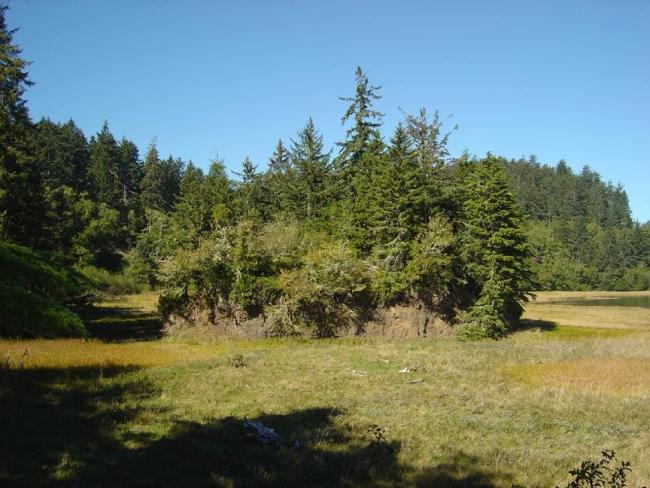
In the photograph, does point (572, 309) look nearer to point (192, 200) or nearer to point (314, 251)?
point (314, 251)

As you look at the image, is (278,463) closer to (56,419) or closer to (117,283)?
(56,419)

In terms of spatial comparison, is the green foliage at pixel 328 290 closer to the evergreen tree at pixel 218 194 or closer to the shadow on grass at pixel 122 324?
the shadow on grass at pixel 122 324

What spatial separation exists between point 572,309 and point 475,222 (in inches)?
1408

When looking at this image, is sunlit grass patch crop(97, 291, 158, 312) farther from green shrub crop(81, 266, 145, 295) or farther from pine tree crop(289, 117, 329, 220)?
pine tree crop(289, 117, 329, 220)

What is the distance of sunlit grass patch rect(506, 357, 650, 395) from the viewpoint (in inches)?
→ 785

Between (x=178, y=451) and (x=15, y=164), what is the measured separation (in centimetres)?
3328

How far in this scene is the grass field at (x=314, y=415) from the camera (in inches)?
373

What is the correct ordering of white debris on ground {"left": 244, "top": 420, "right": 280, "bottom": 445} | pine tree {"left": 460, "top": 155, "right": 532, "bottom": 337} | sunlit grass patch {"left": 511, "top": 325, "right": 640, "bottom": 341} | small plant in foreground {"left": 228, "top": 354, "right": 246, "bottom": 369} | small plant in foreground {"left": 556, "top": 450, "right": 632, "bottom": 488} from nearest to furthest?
1. small plant in foreground {"left": 556, "top": 450, "right": 632, "bottom": 488}
2. white debris on ground {"left": 244, "top": 420, "right": 280, "bottom": 445}
3. small plant in foreground {"left": 228, "top": 354, "right": 246, "bottom": 369}
4. pine tree {"left": 460, "top": 155, "right": 532, "bottom": 337}
5. sunlit grass patch {"left": 511, "top": 325, "right": 640, "bottom": 341}

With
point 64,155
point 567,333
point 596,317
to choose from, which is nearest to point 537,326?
point 567,333

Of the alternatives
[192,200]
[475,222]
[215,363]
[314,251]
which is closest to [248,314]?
[314,251]

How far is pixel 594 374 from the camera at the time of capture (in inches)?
883

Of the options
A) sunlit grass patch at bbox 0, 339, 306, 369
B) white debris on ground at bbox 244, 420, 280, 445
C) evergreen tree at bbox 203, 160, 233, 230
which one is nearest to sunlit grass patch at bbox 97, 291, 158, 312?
evergreen tree at bbox 203, 160, 233, 230

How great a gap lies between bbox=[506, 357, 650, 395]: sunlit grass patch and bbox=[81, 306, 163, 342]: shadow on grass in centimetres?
2334

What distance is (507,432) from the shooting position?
13.7m
